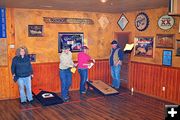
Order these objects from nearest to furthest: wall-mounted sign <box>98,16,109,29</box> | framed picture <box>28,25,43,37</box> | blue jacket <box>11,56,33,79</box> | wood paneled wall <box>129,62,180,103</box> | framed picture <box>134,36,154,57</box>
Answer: blue jacket <box>11,56,33,79</box>, wood paneled wall <box>129,62,180,103</box>, framed picture <box>28,25,43,37</box>, framed picture <box>134,36,154,57</box>, wall-mounted sign <box>98,16,109,29</box>

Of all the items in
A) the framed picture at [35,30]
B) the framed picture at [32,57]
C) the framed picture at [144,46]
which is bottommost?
the framed picture at [32,57]

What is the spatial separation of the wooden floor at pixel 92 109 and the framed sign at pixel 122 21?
2406mm

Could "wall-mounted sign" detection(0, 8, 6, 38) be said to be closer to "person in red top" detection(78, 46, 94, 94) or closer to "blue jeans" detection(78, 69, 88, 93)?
"person in red top" detection(78, 46, 94, 94)

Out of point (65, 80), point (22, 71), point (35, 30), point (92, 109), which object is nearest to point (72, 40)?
point (35, 30)

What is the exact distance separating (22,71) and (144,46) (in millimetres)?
3519

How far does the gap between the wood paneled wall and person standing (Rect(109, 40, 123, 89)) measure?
400 mm

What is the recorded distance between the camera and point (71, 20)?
694cm

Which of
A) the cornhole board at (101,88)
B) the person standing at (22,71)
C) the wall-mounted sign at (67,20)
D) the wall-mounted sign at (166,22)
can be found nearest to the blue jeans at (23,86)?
the person standing at (22,71)

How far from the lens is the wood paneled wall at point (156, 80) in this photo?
5.75 m

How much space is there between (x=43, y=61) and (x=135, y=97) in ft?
9.34

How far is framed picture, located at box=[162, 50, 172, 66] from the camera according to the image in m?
5.88

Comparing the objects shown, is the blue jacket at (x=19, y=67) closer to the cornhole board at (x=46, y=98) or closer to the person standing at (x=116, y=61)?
the cornhole board at (x=46, y=98)

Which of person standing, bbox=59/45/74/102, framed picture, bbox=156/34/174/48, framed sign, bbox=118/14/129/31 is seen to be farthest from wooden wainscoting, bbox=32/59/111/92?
framed picture, bbox=156/34/174/48

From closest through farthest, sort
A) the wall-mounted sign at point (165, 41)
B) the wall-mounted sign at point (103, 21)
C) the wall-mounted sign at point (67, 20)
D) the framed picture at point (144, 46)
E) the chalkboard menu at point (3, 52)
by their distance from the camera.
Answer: the wall-mounted sign at point (165, 41) → the chalkboard menu at point (3, 52) → the framed picture at point (144, 46) → the wall-mounted sign at point (67, 20) → the wall-mounted sign at point (103, 21)
